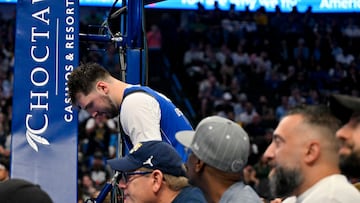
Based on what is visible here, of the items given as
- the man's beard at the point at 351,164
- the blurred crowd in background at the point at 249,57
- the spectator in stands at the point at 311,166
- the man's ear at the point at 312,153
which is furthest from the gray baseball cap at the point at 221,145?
the blurred crowd in background at the point at 249,57

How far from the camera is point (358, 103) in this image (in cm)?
301

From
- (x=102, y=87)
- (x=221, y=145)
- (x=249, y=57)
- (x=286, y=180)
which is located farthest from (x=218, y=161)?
(x=249, y=57)

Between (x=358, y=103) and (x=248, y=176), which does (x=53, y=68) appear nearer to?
(x=358, y=103)

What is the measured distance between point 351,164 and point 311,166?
138 millimetres

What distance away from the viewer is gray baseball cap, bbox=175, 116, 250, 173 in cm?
318

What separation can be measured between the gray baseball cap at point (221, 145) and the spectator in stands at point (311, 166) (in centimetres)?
21

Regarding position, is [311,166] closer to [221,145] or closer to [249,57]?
[221,145]

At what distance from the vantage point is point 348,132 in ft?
9.71

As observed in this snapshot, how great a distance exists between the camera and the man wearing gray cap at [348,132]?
9.63ft

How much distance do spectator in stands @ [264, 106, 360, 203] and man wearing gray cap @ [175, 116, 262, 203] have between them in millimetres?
215

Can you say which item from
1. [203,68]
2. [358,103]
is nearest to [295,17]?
[203,68]

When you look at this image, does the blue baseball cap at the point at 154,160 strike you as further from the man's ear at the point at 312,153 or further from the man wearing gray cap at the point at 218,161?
the man's ear at the point at 312,153

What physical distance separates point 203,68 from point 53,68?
12.4m

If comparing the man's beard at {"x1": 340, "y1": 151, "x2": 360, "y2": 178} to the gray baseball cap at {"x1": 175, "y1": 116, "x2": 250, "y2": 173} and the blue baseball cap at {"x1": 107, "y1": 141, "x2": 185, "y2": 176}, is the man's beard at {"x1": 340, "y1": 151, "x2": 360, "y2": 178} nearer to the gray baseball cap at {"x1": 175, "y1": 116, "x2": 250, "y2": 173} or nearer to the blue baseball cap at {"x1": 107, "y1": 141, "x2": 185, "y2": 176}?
the gray baseball cap at {"x1": 175, "y1": 116, "x2": 250, "y2": 173}
